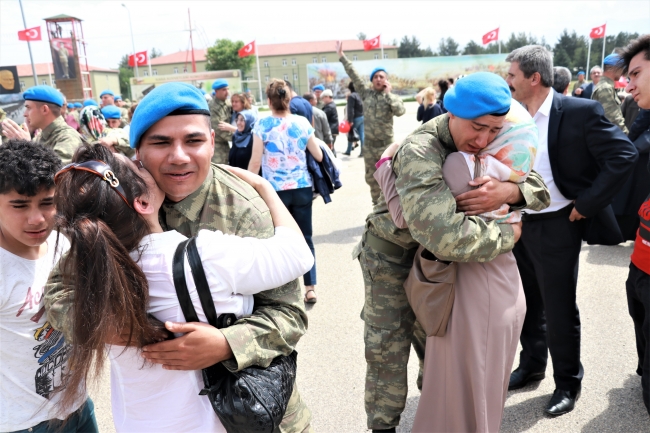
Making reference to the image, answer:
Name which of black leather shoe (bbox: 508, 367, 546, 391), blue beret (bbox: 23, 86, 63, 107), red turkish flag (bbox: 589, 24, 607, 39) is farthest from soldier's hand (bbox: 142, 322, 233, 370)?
red turkish flag (bbox: 589, 24, 607, 39)

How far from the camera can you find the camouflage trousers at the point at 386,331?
2.43 m

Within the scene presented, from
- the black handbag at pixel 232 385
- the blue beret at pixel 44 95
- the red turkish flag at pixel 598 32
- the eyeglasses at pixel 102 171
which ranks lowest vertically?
the black handbag at pixel 232 385

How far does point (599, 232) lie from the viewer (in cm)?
298

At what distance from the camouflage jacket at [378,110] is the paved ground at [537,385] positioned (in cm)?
274

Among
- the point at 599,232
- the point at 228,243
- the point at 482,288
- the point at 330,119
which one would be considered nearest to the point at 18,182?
the point at 228,243

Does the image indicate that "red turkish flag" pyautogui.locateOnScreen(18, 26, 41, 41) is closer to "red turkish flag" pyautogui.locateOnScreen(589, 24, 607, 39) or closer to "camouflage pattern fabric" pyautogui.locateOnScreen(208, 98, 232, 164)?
"camouflage pattern fabric" pyautogui.locateOnScreen(208, 98, 232, 164)

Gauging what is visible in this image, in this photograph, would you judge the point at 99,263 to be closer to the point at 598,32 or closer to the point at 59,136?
the point at 59,136

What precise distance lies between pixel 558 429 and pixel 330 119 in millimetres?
12055

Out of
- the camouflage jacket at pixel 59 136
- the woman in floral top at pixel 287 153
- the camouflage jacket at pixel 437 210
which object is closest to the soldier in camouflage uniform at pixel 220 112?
the woman in floral top at pixel 287 153

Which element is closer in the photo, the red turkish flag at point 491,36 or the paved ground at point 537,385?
the paved ground at point 537,385

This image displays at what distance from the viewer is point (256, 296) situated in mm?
1482

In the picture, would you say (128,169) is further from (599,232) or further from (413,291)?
(599,232)

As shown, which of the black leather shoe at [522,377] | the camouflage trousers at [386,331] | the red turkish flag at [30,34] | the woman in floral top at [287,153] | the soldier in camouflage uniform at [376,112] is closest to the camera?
the camouflage trousers at [386,331]

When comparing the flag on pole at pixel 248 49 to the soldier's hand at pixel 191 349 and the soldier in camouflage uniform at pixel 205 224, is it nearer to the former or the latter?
the soldier in camouflage uniform at pixel 205 224
